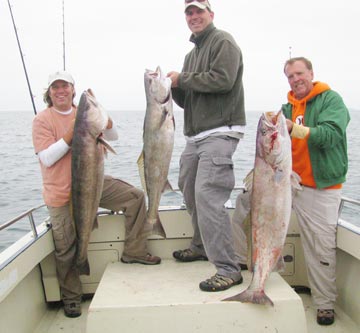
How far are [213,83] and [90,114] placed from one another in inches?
46.4

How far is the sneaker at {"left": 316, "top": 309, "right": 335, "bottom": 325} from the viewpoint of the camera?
4.16 metres

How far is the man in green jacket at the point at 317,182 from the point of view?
4027 millimetres

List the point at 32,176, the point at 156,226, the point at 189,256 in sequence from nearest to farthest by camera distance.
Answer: the point at 156,226 < the point at 189,256 < the point at 32,176

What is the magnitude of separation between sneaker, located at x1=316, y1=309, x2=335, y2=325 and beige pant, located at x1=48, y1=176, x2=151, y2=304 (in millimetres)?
1823

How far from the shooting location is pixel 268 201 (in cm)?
369

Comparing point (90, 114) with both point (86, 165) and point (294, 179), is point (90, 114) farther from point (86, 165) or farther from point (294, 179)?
point (294, 179)

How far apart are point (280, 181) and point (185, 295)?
4.09ft

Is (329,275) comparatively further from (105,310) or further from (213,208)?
(105,310)

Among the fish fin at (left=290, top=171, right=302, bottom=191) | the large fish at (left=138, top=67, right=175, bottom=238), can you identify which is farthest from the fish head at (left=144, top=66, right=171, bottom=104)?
the fish fin at (left=290, top=171, right=302, bottom=191)

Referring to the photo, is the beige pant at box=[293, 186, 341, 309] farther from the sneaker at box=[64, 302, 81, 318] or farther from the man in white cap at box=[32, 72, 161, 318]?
the sneaker at box=[64, 302, 81, 318]

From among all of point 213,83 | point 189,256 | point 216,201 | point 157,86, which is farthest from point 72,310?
point 213,83

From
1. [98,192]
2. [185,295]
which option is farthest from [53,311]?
[185,295]

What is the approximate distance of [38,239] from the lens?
433 centimetres

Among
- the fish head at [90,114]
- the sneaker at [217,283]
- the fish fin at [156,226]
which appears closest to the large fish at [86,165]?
the fish head at [90,114]
